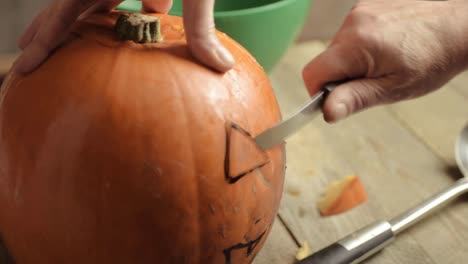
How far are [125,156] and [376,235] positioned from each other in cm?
45

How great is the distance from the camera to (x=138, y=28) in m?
0.62

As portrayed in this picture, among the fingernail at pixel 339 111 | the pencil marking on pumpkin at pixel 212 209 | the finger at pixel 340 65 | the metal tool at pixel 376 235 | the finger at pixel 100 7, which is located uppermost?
the finger at pixel 100 7

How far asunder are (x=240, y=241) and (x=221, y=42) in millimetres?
239

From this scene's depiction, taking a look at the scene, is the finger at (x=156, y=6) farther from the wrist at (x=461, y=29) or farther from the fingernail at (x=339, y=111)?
the wrist at (x=461, y=29)

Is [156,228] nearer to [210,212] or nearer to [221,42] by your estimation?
[210,212]

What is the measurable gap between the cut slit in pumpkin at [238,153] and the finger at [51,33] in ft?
0.75

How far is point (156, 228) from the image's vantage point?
0.59m

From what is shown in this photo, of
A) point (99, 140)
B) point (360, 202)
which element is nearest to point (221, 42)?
point (99, 140)

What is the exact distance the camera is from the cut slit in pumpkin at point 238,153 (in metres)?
0.61

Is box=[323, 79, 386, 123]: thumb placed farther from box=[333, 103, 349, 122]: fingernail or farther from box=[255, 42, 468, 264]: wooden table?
box=[255, 42, 468, 264]: wooden table

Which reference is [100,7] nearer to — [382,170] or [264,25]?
[264,25]

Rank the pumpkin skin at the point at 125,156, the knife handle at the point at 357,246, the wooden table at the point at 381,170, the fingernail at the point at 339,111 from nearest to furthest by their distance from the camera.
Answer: the pumpkin skin at the point at 125,156 → the fingernail at the point at 339,111 → the knife handle at the point at 357,246 → the wooden table at the point at 381,170

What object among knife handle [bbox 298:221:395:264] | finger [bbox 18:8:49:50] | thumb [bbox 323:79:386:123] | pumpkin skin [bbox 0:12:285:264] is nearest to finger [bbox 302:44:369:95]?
thumb [bbox 323:79:386:123]

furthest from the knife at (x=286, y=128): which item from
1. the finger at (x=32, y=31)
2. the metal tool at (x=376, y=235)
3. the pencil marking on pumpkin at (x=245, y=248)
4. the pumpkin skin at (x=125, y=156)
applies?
the finger at (x=32, y=31)
